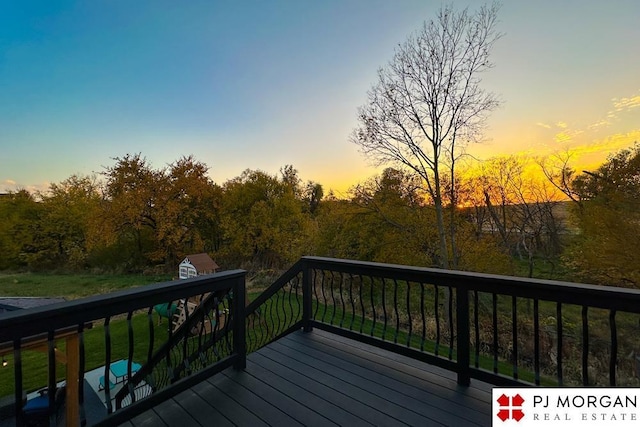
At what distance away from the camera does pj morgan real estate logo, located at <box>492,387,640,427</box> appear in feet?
4.93

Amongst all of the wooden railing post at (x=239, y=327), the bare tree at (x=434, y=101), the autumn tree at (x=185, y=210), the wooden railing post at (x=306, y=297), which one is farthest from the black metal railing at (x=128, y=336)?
the autumn tree at (x=185, y=210)

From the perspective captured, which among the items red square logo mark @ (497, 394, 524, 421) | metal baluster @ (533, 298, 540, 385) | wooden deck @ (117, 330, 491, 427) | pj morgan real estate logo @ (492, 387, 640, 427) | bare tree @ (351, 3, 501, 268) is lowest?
wooden deck @ (117, 330, 491, 427)

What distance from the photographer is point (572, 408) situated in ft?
5.13

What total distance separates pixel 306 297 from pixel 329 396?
1.25 meters

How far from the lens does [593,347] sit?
750cm

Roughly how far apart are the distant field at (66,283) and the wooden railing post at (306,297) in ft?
37.1

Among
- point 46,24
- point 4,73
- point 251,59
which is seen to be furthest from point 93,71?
point 251,59

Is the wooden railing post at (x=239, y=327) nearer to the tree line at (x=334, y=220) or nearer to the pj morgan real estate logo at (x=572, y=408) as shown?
the pj morgan real estate logo at (x=572, y=408)

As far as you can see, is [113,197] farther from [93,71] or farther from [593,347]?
[593,347]

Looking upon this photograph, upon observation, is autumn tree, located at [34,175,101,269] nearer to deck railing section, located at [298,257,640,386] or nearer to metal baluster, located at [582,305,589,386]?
deck railing section, located at [298,257,640,386]

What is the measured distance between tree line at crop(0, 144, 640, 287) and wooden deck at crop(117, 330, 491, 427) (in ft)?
27.1

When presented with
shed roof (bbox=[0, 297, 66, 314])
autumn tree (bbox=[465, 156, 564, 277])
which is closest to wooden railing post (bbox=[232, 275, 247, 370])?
shed roof (bbox=[0, 297, 66, 314])

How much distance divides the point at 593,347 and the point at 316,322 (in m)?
9.06

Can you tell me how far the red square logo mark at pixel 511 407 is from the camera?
169cm
